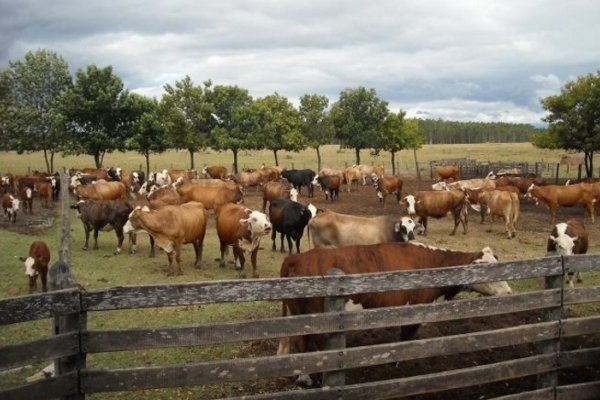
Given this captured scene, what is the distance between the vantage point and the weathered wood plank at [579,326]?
588cm

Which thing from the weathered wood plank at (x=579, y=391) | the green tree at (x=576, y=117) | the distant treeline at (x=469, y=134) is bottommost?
the weathered wood plank at (x=579, y=391)

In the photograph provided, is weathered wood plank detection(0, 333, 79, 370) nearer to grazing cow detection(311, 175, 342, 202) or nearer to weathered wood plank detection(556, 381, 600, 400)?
weathered wood plank detection(556, 381, 600, 400)

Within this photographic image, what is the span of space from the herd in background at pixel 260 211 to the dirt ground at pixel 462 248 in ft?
2.86

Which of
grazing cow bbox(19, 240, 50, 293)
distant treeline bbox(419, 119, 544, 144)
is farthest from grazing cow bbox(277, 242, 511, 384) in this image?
distant treeline bbox(419, 119, 544, 144)

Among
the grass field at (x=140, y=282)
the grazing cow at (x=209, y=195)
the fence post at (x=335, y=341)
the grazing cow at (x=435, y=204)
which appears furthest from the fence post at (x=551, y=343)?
the grazing cow at (x=209, y=195)

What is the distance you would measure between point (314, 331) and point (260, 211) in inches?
815

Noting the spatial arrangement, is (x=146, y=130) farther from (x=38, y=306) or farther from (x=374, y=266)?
(x=38, y=306)

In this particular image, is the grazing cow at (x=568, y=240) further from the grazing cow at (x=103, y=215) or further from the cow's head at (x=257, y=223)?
the grazing cow at (x=103, y=215)

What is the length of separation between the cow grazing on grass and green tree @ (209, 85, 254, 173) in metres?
28.8

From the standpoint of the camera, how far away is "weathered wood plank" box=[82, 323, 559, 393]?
436 centimetres

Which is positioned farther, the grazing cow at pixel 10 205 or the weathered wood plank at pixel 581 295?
the grazing cow at pixel 10 205

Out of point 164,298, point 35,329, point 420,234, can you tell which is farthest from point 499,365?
point 420,234

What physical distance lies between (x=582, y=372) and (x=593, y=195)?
2008cm

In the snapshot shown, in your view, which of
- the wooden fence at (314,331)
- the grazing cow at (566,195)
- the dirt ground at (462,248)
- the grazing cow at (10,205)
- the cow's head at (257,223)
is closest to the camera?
the wooden fence at (314,331)
